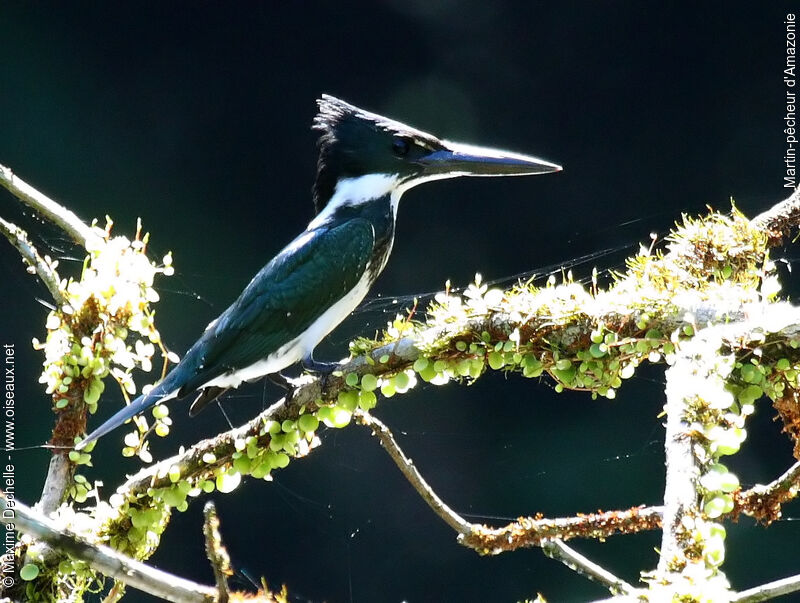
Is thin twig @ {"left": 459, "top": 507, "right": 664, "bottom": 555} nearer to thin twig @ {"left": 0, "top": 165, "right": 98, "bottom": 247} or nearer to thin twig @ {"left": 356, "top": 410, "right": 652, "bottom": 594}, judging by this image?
thin twig @ {"left": 356, "top": 410, "right": 652, "bottom": 594}

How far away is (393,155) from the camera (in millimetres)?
1735

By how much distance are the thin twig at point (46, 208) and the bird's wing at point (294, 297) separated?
11.5 inches

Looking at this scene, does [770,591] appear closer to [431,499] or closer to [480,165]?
[431,499]

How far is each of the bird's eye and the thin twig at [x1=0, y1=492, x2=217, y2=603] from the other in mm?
940

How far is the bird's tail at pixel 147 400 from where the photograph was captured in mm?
1416

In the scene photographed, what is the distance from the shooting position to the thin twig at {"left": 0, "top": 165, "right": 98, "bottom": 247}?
1.42 metres

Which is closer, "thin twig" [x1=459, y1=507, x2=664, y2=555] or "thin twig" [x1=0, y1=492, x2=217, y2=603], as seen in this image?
"thin twig" [x1=0, y1=492, x2=217, y2=603]

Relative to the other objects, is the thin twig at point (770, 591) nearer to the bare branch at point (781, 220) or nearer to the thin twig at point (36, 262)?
the bare branch at point (781, 220)

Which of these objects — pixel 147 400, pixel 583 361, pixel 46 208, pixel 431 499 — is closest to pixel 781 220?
pixel 583 361

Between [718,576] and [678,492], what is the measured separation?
8 centimetres

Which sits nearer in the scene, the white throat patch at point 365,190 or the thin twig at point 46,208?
the thin twig at point 46,208

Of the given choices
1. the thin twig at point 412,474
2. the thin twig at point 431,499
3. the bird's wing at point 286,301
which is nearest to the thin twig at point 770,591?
the thin twig at point 431,499

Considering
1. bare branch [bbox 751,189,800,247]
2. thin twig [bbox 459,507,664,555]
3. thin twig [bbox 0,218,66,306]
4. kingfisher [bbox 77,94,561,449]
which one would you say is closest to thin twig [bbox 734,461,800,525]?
thin twig [bbox 459,507,664,555]

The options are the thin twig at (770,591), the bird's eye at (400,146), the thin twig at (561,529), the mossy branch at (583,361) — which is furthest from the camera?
the bird's eye at (400,146)
